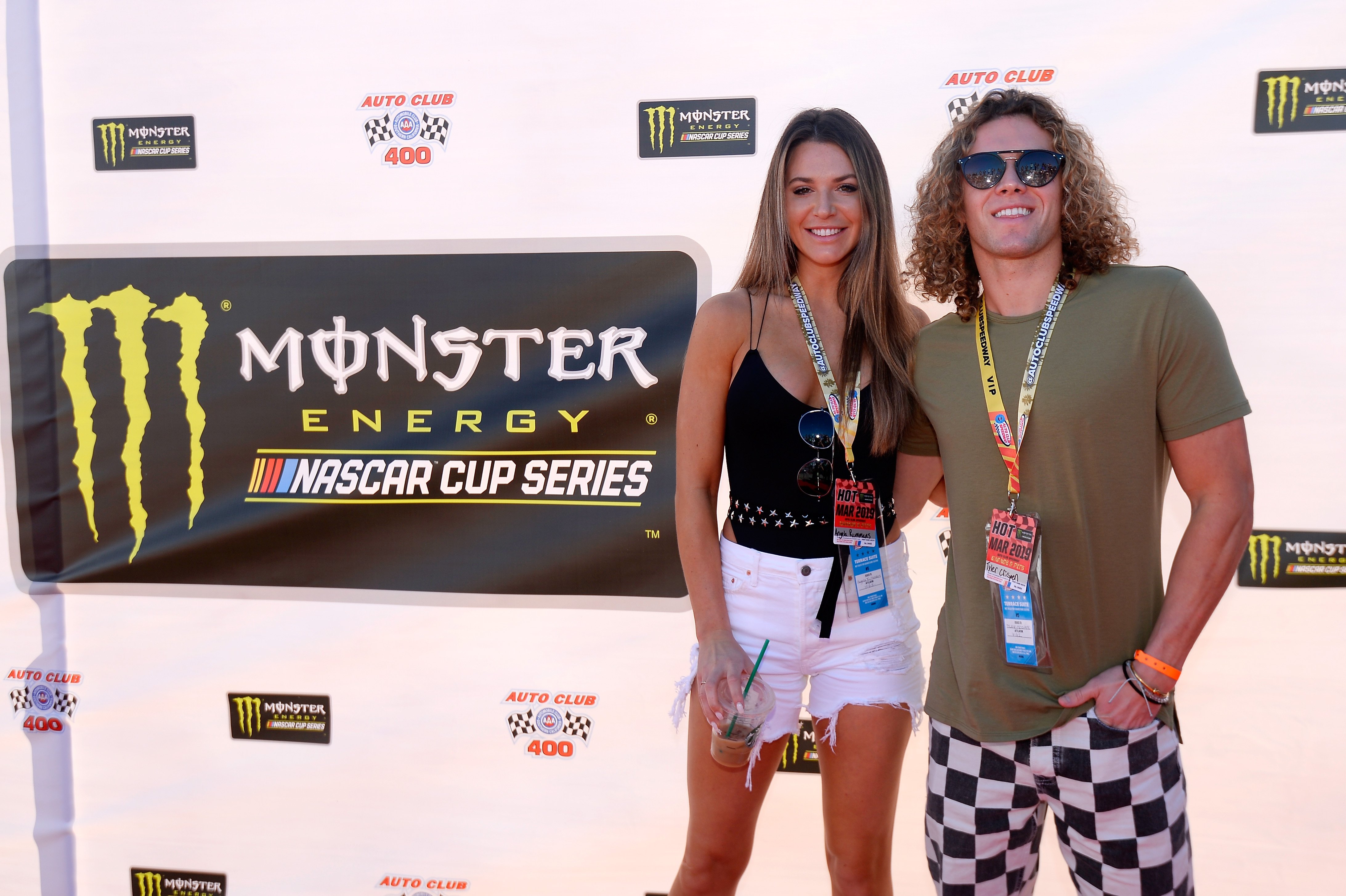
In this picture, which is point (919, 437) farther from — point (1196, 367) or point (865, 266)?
point (1196, 367)

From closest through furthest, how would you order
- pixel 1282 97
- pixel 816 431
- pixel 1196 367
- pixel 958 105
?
pixel 1196 367, pixel 816 431, pixel 1282 97, pixel 958 105

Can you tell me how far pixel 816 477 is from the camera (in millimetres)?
1549

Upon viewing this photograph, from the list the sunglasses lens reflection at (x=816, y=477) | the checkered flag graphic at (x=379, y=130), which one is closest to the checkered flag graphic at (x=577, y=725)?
the sunglasses lens reflection at (x=816, y=477)

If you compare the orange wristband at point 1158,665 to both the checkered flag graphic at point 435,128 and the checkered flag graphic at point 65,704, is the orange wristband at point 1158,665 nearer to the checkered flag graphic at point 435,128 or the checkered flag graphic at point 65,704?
the checkered flag graphic at point 435,128

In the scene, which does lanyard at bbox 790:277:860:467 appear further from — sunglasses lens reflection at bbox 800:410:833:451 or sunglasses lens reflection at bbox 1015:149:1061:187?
Answer: sunglasses lens reflection at bbox 1015:149:1061:187

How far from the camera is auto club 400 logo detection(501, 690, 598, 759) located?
7.66 ft

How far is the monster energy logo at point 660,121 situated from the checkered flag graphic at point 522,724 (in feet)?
5.31

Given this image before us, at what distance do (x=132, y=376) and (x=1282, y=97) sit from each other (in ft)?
10.5

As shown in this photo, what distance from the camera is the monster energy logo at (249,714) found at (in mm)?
2453

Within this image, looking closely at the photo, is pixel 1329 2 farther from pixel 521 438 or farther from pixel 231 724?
pixel 231 724

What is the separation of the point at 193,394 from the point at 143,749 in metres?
1.09

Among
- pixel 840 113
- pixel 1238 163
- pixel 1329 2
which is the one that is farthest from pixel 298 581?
pixel 1329 2

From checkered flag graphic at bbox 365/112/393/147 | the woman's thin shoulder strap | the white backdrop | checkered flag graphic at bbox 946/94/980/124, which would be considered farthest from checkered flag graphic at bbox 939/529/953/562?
checkered flag graphic at bbox 365/112/393/147

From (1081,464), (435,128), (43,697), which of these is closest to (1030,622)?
(1081,464)
